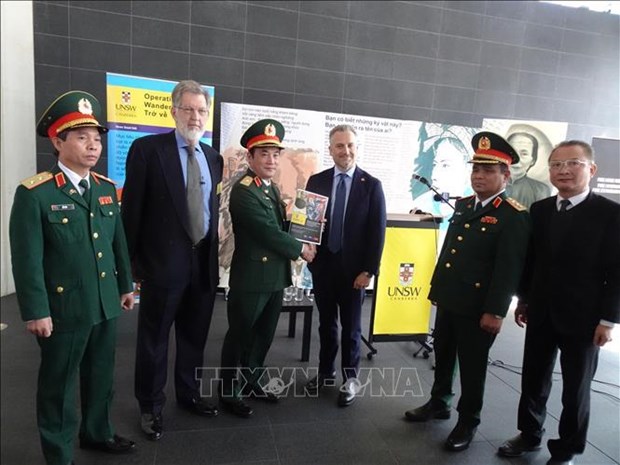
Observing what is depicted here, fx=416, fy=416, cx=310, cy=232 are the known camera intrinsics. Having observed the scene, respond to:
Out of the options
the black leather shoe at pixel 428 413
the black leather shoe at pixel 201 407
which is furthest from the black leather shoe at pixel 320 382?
the black leather shoe at pixel 201 407

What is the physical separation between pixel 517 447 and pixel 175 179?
2.30 m

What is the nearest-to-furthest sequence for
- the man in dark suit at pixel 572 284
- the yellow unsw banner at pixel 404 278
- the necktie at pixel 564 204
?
1. the man in dark suit at pixel 572 284
2. the necktie at pixel 564 204
3. the yellow unsw banner at pixel 404 278

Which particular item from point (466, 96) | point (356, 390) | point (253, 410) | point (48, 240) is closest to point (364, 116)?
point (466, 96)

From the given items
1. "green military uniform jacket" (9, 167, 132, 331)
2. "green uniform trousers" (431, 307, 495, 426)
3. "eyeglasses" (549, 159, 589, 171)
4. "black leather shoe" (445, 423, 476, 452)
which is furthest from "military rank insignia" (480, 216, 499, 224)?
"green military uniform jacket" (9, 167, 132, 331)

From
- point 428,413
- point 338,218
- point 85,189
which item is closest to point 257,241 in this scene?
point 338,218

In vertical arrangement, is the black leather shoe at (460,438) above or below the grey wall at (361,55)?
Answer: below

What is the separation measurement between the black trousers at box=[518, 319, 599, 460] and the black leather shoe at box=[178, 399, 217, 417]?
1.71 metres

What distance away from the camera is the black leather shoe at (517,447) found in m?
2.22

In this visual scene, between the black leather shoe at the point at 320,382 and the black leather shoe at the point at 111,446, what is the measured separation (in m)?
1.13

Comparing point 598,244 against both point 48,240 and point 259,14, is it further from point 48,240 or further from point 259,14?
point 259,14

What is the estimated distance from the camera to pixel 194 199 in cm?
217

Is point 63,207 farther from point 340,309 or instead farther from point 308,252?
point 340,309

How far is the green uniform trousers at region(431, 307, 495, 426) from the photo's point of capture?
7.08 feet

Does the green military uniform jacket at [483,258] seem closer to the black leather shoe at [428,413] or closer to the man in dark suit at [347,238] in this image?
the man in dark suit at [347,238]
